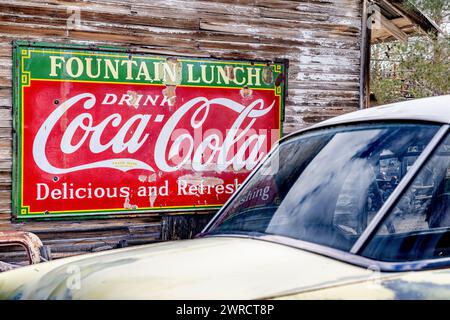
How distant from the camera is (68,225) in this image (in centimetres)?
767

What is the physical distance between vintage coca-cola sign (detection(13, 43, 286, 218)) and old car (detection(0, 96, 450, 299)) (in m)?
4.68

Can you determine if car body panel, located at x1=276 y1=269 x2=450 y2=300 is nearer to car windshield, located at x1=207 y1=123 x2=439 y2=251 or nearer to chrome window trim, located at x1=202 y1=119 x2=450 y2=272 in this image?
chrome window trim, located at x1=202 y1=119 x2=450 y2=272

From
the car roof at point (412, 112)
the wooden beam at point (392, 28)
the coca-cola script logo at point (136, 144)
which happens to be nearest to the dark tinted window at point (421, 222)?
the car roof at point (412, 112)

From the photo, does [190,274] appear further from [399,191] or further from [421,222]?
[421,222]

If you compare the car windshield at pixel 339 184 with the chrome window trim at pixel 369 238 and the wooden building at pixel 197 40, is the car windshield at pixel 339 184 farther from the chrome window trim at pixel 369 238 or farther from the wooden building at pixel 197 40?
the wooden building at pixel 197 40

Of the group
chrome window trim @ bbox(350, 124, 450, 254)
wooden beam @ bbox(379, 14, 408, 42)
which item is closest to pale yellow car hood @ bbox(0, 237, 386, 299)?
chrome window trim @ bbox(350, 124, 450, 254)

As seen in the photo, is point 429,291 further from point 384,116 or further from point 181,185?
point 181,185

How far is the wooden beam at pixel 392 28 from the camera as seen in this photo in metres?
10.2

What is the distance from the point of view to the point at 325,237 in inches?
96.9

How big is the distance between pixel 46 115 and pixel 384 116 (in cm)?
545

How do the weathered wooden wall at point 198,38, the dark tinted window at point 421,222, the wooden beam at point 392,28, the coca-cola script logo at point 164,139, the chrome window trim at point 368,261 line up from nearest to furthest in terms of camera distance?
the chrome window trim at point 368,261 < the dark tinted window at point 421,222 < the weathered wooden wall at point 198,38 < the coca-cola script logo at point 164,139 < the wooden beam at point 392,28

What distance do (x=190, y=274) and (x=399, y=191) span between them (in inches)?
32.3

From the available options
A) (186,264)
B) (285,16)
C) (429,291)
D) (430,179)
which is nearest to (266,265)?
(186,264)

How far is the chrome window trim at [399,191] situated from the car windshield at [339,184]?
48 mm
